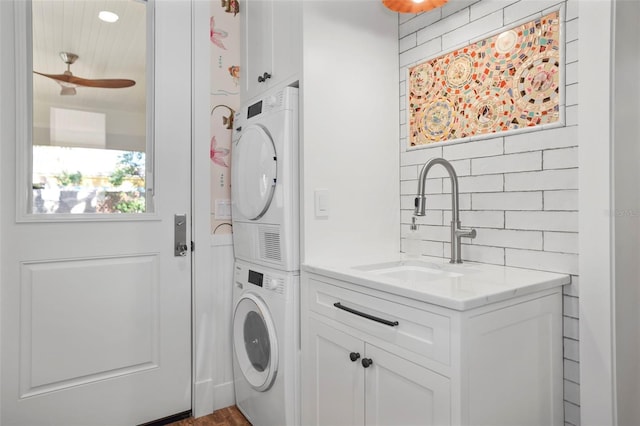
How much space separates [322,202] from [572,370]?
1132 millimetres

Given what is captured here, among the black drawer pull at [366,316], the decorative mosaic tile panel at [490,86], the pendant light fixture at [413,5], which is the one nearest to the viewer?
the black drawer pull at [366,316]

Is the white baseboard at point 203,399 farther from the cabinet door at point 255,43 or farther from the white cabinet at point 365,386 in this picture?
the cabinet door at point 255,43

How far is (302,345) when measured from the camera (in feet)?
5.60

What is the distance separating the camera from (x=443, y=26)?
179 cm

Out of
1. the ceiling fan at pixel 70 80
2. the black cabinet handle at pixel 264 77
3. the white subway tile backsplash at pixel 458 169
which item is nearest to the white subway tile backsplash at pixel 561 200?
the white subway tile backsplash at pixel 458 169

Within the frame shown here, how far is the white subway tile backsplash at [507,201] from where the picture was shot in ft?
4.83

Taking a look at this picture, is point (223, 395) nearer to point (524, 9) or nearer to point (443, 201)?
point (443, 201)

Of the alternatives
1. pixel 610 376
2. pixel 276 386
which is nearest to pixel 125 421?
pixel 276 386

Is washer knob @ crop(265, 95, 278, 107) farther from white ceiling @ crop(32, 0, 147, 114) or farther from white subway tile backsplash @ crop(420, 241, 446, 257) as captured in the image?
white subway tile backsplash @ crop(420, 241, 446, 257)

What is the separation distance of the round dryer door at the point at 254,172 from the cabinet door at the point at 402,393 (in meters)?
0.84

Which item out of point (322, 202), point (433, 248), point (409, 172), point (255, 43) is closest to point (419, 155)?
point (409, 172)

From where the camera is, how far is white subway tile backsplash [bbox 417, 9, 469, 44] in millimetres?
1712

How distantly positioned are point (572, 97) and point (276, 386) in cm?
168

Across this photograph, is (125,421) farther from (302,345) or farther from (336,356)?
(336,356)
